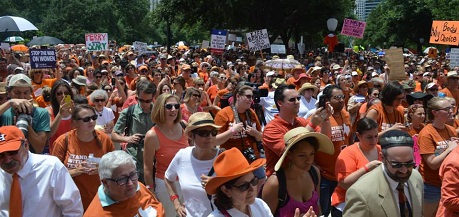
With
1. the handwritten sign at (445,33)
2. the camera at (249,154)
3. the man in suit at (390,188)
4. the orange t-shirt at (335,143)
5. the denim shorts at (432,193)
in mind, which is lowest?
the denim shorts at (432,193)

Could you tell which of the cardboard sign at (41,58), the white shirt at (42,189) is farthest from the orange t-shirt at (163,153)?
the cardboard sign at (41,58)

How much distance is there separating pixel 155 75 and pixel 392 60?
5.49m

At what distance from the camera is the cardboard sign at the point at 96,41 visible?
60.9 ft

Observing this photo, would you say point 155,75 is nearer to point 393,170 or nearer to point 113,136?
point 113,136

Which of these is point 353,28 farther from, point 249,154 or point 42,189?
point 42,189

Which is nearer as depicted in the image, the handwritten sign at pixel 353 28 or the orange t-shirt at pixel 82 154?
the orange t-shirt at pixel 82 154

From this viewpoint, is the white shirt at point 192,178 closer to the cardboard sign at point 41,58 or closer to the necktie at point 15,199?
the necktie at point 15,199

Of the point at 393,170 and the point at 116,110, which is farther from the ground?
the point at 393,170

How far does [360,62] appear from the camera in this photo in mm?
25203

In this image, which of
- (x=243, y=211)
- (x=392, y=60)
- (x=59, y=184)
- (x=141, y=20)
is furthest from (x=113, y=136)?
(x=141, y=20)

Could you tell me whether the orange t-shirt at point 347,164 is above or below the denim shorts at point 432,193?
above

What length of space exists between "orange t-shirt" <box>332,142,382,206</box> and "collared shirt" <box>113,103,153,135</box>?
7.75 feet

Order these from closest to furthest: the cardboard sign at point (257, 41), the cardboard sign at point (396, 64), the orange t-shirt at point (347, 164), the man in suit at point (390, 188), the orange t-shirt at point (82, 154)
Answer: the man in suit at point (390, 188) < the orange t-shirt at point (347, 164) < the orange t-shirt at point (82, 154) < the cardboard sign at point (396, 64) < the cardboard sign at point (257, 41)

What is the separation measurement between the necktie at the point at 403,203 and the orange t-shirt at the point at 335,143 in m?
2.00
